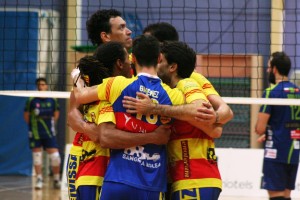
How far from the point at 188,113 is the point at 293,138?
469 centimetres

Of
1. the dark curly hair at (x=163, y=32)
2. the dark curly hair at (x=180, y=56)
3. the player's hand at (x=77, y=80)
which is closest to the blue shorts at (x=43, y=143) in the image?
the dark curly hair at (x=163, y=32)

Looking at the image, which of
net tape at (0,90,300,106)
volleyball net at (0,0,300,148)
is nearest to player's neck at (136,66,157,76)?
net tape at (0,90,300,106)

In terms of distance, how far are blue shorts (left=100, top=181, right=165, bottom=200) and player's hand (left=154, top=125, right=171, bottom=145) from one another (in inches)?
13.1

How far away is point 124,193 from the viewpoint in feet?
16.2

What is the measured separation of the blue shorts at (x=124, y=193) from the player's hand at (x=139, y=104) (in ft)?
1.57

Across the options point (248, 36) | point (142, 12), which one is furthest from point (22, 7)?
point (248, 36)

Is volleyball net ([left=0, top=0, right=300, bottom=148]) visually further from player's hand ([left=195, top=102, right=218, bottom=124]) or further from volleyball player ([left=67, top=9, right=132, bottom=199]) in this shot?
player's hand ([left=195, top=102, right=218, bottom=124])

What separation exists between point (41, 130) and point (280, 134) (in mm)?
5745

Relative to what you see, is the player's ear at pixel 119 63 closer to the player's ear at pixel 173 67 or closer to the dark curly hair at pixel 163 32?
the player's ear at pixel 173 67

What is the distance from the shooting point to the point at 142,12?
15383 mm

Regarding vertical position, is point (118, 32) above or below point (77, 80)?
above

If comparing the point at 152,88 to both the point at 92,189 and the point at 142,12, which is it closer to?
the point at 92,189

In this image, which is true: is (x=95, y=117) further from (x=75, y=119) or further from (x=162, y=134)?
(x=162, y=134)

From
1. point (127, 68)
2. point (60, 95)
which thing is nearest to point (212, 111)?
point (127, 68)
